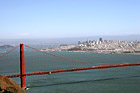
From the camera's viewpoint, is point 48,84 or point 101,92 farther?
point 48,84

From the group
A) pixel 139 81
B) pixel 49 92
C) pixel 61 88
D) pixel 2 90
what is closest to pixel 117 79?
pixel 139 81

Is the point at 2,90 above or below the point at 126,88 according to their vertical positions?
above

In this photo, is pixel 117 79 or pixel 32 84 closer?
pixel 32 84

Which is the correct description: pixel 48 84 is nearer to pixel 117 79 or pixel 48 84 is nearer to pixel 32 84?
pixel 32 84

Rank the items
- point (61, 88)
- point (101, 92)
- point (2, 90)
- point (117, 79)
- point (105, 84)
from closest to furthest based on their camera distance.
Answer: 1. point (2, 90)
2. point (101, 92)
3. point (61, 88)
4. point (105, 84)
5. point (117, 79)

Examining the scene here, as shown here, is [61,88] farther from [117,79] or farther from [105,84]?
[117,79]

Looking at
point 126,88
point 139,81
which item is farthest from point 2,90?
point 139,81

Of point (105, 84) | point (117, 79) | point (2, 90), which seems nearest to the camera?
point (2, 90)

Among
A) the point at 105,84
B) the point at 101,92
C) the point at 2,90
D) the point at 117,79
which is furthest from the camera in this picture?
the point at 117,79

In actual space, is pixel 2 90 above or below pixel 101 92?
above
